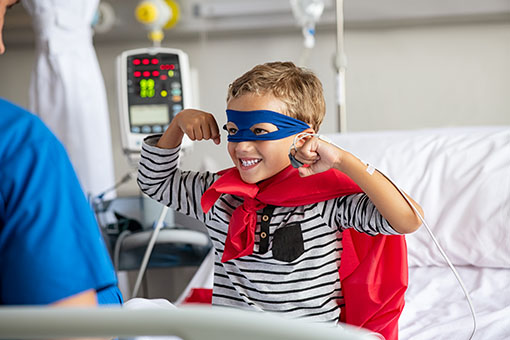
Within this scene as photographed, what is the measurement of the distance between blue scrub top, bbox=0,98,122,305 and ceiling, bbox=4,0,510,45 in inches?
79.3

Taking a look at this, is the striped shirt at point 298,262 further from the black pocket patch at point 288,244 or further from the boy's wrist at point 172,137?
the boy's wrist at point 172,137

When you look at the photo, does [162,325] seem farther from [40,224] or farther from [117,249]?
[117,249]

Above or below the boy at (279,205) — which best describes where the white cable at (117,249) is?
below

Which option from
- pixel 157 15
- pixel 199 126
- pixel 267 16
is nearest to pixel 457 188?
pixel 199 126

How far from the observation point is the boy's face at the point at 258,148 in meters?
1.23

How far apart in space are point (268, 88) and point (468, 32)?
5.12ft

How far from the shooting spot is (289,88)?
4.17 ft

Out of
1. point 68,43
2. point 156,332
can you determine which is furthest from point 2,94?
point 156,332

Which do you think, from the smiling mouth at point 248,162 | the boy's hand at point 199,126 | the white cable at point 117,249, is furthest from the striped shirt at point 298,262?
the white cable at point 117,249

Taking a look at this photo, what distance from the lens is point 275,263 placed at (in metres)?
1.26

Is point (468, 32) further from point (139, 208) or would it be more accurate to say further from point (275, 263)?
point (275, 263)

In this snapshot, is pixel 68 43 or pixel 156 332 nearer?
pixel 156 332

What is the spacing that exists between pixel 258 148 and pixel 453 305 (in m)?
0.71

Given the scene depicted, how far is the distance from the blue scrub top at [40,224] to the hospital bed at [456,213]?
1009 millimetres
